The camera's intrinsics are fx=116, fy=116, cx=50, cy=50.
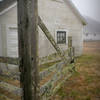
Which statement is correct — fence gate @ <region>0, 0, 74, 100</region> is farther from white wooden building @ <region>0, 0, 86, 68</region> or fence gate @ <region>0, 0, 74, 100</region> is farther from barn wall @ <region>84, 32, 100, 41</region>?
barn wall @ <region>84, 32, 100, 41</region>

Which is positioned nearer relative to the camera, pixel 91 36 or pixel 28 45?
pixel 28 45

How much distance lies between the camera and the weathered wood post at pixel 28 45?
7.30 feet

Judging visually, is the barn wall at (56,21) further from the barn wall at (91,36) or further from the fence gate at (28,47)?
the barn wall at (91,36)

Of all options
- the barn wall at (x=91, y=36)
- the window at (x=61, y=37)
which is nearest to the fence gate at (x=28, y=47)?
the window at (x=61, y=37)

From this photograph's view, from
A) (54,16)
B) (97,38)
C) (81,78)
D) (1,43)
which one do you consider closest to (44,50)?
(54,16)

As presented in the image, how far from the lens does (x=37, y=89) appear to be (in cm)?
250

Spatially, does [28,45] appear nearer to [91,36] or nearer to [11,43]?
[11,43]

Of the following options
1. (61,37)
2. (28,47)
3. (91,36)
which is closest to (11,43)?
(61,37)

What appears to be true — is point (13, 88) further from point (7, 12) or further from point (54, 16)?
point (54, 16)

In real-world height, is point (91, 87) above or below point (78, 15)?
below

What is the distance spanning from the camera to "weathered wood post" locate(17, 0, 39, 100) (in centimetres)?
223

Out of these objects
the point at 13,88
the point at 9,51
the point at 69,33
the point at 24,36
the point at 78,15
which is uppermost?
the point at 78,15

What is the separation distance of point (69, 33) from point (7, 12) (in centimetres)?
646

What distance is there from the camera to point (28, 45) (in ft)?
7.41
